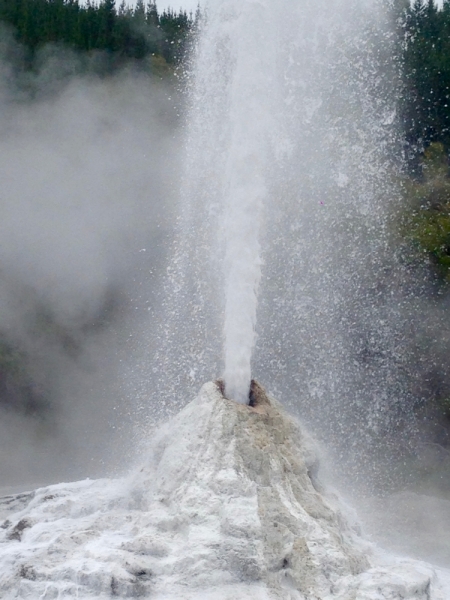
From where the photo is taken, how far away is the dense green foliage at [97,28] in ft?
62.9

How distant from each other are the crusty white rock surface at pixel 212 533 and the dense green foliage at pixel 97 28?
50.3 feet

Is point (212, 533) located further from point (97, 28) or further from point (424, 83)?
point (97, 28)

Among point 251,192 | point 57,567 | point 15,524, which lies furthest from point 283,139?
point 57,567

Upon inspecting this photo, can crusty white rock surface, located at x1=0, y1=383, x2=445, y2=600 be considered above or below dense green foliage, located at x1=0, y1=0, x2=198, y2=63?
below

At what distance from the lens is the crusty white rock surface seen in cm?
363

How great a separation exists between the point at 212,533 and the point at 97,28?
62.0ft

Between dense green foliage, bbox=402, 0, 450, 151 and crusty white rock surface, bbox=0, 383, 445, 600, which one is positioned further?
dense green foliage, bbox=402, 0, 450, 151

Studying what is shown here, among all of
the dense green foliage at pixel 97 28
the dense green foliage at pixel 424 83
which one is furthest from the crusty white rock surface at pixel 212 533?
the dense green foliage at pixel 97 28

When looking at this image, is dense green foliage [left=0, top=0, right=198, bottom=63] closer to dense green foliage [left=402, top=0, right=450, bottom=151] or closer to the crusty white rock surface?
dense green foliage [left=402, top=0, right=450, bottom=151]

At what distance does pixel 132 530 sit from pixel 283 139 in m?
6.84

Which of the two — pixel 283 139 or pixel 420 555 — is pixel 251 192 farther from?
pixel 283 139

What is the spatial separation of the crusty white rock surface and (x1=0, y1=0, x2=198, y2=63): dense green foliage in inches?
603


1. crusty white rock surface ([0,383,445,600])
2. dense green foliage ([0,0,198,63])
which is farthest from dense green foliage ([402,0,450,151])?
crusty white rock surface ([0,383,445,600])

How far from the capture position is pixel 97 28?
20.5m
